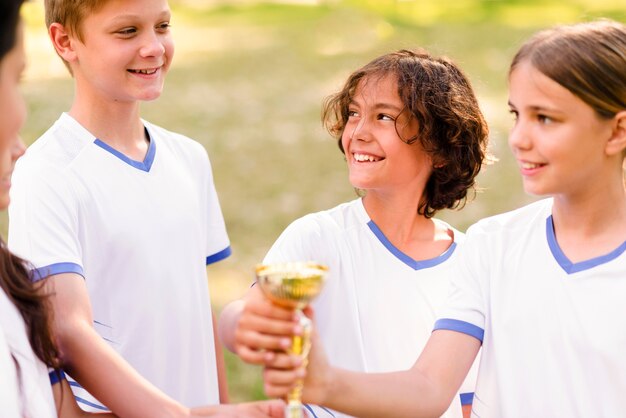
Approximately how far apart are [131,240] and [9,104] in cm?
105

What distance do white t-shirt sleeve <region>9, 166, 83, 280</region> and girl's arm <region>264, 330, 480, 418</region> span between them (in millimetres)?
900

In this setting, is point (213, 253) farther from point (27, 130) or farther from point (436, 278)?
point (27, 130)

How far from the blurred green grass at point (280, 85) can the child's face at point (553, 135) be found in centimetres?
365

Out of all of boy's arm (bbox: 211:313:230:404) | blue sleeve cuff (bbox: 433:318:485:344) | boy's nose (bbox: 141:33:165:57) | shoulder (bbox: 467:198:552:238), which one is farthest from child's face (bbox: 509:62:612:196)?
boy's arm (bbox: 211:313:230:404)

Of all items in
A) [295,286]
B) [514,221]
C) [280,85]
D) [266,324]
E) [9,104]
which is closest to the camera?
[295,286]

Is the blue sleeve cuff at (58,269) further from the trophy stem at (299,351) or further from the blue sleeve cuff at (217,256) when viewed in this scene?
the trophy stem at (299,351)

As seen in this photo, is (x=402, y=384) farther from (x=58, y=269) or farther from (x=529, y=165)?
(x=58, y=269)

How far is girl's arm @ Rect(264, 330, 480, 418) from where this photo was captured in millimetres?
2588

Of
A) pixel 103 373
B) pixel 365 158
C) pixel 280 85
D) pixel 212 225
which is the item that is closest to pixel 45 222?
pixel 103 373

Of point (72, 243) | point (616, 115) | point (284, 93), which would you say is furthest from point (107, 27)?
point (284, 93)

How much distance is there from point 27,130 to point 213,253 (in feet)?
29.0

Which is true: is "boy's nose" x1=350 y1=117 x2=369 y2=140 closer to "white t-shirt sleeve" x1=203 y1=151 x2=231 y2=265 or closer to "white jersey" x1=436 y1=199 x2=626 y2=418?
"white t-shirt sleeve" x1=203 y1=151 x2=231 y2=265

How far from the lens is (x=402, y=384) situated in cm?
281

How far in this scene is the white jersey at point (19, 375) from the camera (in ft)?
7.94
